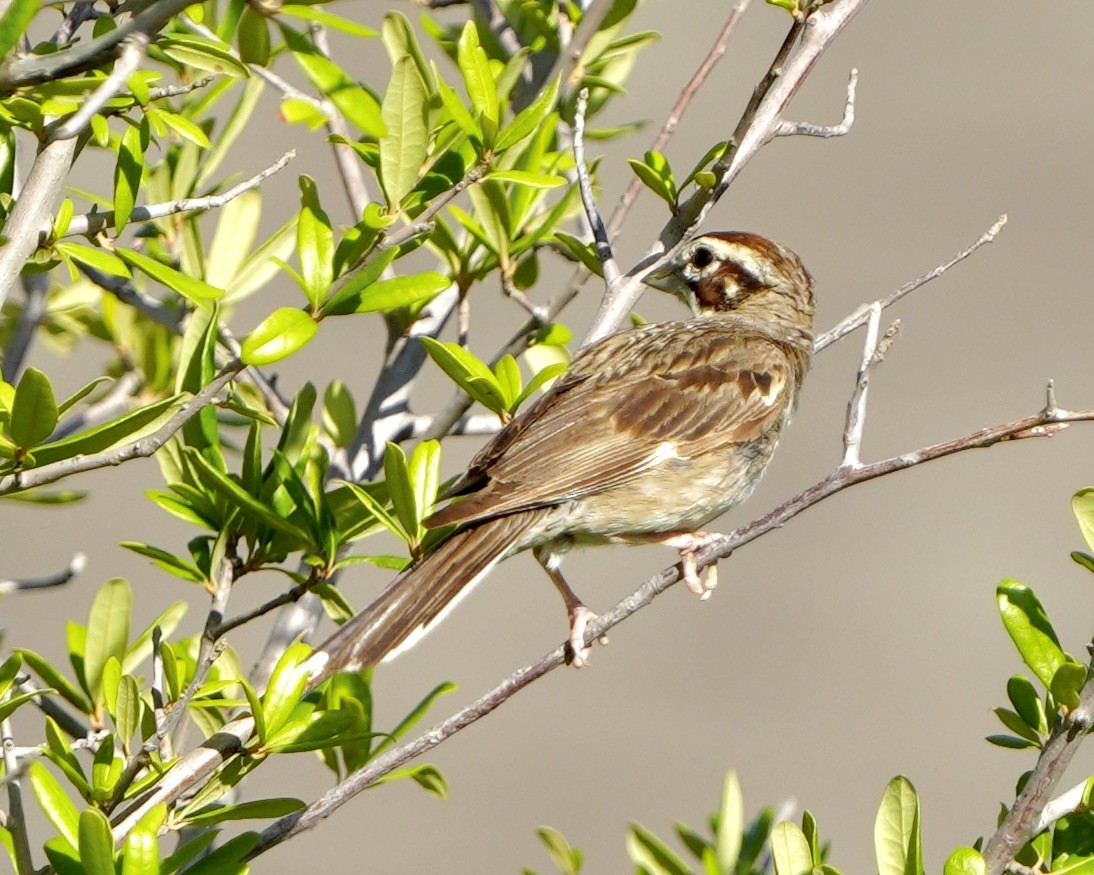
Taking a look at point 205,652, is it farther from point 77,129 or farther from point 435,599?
point 77,129

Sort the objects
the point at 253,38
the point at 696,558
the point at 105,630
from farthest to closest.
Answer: the point at 696,558
the point at 253,38
the point at 105,630

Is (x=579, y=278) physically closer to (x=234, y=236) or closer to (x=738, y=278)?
(x=234, y=236)

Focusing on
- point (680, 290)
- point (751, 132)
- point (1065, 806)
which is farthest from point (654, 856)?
point (680, 290)

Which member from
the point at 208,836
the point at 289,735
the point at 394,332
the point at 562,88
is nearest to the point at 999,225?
the point at 562,88

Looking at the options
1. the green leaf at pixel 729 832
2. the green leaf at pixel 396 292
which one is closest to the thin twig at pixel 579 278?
the green leaf at pixel 396 292

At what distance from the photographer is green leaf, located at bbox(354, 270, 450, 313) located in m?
2.51

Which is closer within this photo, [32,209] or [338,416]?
[32,209]

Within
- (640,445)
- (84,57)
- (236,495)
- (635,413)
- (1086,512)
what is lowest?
(1086,512)

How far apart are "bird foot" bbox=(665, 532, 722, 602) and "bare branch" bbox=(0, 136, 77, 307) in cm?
185

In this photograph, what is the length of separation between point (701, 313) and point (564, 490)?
5.19 ft

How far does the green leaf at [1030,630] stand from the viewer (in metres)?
2.41

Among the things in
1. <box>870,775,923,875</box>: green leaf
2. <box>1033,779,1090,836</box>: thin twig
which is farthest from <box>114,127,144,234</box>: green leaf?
<box>1033,779,1090,836</box>: thin twig

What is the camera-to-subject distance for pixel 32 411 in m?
2.14

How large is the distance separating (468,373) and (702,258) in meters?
2.55
